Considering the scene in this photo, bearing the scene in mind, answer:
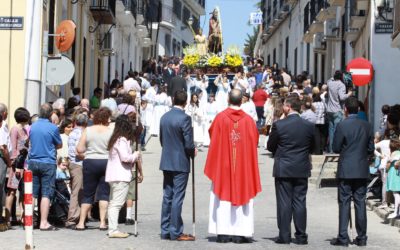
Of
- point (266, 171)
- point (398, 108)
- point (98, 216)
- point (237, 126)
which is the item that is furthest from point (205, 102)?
point (237, 126)

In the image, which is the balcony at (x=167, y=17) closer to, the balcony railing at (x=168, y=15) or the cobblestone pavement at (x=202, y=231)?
the balcony railing at (x=168, y=15)

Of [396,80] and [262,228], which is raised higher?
[396,80]

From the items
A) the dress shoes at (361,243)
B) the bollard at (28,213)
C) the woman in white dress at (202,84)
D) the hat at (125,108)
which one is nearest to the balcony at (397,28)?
the hat at (125,108)

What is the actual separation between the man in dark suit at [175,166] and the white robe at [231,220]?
407mm

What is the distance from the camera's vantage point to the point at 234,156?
15.0 meters

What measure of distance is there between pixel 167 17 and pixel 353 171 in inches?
2336

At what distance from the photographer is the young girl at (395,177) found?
58.0 feet

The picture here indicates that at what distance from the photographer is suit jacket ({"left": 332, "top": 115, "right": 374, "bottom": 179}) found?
48.4 ft

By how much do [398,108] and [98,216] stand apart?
6447 millimetres

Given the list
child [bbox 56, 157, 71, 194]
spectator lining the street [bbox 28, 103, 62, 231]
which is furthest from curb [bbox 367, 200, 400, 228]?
spectator lining the street [bbox 28, 103, 62, 231]

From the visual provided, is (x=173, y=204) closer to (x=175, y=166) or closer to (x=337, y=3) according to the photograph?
(x=175, y=166)

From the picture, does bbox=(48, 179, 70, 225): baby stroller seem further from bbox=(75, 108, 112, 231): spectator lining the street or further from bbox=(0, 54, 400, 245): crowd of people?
bbox=(75, 108, 112, 231): spectator lining the street

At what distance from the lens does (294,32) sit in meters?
54.4

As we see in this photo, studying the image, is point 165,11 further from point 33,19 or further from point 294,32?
point 33,19
